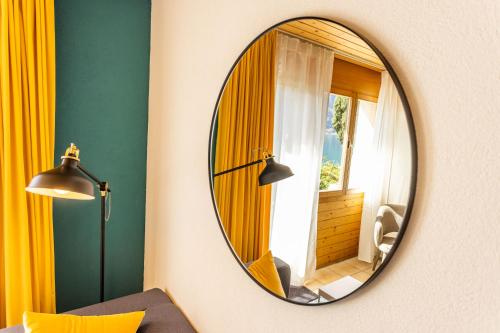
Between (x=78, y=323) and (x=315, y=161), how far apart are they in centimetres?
117

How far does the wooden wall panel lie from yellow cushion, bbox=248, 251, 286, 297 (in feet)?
0.50

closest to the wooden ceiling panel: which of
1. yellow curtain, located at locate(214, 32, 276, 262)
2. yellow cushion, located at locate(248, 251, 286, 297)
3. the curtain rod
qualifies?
the curtain rod

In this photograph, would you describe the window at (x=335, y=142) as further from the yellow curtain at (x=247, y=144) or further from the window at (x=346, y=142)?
the yellow curtain at (x=247, y=144)

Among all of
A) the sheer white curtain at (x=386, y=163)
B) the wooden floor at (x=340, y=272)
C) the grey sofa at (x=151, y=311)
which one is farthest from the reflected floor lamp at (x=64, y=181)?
the sheer white curtain at (x=386, y=163)

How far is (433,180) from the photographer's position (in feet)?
1.76

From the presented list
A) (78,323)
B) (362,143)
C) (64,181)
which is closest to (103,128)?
(64,181)

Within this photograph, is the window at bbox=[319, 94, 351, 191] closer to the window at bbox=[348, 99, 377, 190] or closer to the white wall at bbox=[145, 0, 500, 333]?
the window at bbox=[348, 99, 377, 190]

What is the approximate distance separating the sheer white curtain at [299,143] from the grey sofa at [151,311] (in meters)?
0.75

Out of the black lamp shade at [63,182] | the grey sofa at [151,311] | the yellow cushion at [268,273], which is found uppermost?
the black lamp shade at [63,182]

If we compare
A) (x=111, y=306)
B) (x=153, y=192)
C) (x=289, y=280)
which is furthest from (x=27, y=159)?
(x=289, y=280)

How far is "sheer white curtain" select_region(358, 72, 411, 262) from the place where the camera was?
1.90 feet

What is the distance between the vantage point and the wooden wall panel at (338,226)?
0.69m

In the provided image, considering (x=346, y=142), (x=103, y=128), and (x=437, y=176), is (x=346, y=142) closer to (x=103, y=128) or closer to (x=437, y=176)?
(x=437, y=176)

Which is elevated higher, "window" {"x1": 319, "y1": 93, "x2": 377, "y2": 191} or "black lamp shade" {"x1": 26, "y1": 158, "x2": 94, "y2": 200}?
"window" {"x1": 319, "y1": 93, "x2": 377, "y2": 191}
